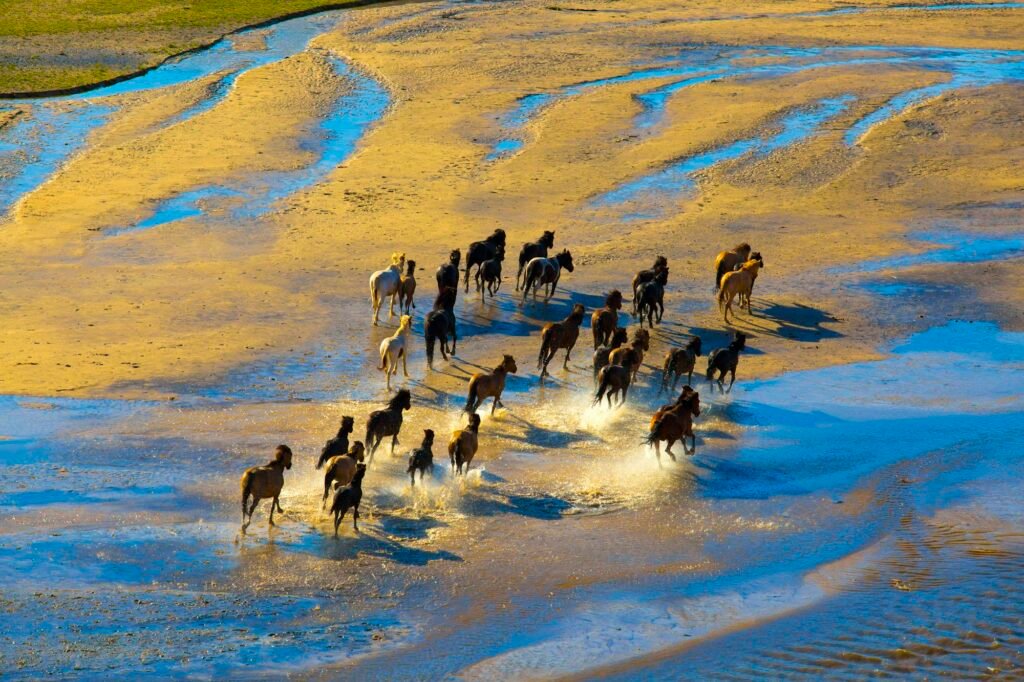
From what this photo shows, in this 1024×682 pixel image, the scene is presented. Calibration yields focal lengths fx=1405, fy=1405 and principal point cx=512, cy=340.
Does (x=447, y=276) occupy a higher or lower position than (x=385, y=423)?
higher

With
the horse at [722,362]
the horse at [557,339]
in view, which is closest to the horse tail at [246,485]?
the horse at [557,339]

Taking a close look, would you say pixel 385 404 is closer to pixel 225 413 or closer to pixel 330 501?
pixel 225 413

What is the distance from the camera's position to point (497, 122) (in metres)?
33.5

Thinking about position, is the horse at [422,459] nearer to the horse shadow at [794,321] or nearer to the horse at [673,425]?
the horse at [673,425]

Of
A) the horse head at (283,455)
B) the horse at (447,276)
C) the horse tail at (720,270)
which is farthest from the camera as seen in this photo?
the horse tail at (720,270)

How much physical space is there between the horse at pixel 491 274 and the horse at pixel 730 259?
11.2ft

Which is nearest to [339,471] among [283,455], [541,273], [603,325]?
[283,455]

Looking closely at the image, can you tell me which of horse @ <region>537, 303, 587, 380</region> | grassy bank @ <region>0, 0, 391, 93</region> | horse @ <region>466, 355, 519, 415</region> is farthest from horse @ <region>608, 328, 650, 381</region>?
grassy bank @ <region>0, 0, 391, 93</region>

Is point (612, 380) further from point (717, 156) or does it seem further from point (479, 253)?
point (717, 156)

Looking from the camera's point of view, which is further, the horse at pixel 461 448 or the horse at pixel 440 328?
the horse at pixel 440 328

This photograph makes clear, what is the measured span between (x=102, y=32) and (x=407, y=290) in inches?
1112

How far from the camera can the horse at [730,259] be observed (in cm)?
2206

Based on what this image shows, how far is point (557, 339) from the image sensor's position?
1833cm

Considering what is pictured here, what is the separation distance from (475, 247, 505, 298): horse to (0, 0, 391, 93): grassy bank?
766 inches
